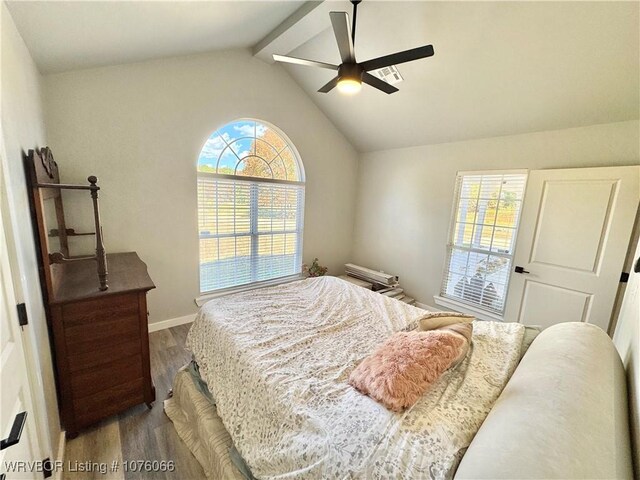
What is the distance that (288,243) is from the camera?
3934 millimetres

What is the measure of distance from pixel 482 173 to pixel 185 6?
3.17 meters

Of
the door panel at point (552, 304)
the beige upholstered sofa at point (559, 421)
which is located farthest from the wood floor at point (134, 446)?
the door panel at point (552, 304)

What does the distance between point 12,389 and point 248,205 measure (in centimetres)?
271

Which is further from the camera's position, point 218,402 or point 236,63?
point 236,63

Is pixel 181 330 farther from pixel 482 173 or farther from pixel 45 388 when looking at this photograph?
pixel 482 173

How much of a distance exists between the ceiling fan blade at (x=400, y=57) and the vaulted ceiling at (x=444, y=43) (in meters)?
0.74

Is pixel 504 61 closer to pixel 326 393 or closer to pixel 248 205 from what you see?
pixel 326 393

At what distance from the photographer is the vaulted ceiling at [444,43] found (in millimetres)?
1658

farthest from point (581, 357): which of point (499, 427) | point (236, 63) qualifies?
point (236, 63)

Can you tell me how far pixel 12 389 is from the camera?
2.96 feet

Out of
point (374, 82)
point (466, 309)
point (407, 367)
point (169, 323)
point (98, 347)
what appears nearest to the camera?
point (407, 367)

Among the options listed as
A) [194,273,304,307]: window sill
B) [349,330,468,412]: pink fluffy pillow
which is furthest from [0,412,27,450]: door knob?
[194,273,304,307]: window sill

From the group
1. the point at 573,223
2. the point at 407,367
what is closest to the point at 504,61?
the point at 573,223

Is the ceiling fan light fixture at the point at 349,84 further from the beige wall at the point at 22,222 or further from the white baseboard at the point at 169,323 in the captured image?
the white baseboard at the point at 169,323
